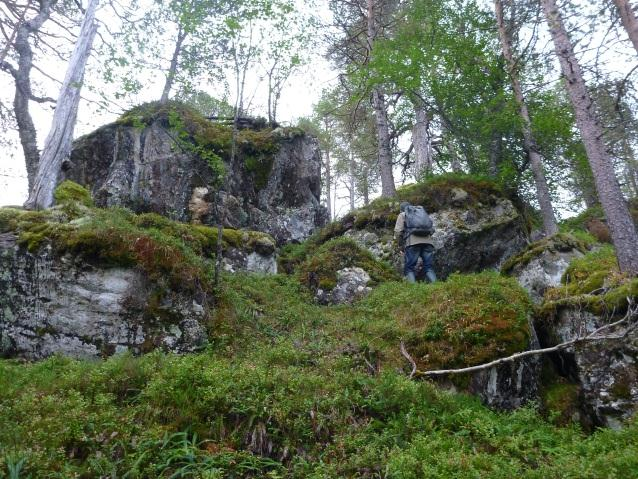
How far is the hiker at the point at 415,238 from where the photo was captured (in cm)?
1043

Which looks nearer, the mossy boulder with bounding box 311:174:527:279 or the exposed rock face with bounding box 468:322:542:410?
the exposed rock face with bounding box 468:322:542:410

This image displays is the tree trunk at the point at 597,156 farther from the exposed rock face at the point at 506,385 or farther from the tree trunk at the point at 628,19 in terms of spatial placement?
the exposed rock face at the point at 506,385

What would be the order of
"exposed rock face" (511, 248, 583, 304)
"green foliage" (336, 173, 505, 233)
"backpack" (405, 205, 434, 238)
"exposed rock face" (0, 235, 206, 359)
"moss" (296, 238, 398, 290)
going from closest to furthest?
"exposed rock face" (0, 235, 206, 359) < "exposed rock face" (511, 248, 583, 304) < "backpack" (405, 205, 434, 238) < "moss" (296, 238, 398, 290) < "green foliage" (336, 173, 505, 233)

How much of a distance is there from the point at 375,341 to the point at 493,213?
25.0 feet

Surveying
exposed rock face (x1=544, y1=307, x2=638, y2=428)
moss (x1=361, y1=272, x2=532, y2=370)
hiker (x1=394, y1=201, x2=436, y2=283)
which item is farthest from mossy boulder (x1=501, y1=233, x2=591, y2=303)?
exposed rock face (x1=544, y1=307, x2=638, y2=428)

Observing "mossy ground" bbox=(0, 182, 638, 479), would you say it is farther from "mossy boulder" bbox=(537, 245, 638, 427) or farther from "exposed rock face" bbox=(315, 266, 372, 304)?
"exposed rock face" bbox=(315, 266, 372, 304)

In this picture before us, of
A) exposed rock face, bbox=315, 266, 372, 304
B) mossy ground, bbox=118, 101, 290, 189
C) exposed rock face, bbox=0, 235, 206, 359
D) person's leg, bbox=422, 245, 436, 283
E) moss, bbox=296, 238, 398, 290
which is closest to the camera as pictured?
exposed rock face, bbox=0, 235, 206, 359

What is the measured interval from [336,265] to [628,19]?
25.6ft

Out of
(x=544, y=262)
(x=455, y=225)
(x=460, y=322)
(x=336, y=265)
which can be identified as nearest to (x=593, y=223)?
(x=455, y=225)

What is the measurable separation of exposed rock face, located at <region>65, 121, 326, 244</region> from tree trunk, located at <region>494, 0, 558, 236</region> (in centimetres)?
762

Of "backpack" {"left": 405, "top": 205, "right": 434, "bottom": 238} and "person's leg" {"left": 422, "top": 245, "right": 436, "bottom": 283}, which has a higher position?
"backpack" {"left": 405, "top": 205, "right": 434, "bottom": 238}

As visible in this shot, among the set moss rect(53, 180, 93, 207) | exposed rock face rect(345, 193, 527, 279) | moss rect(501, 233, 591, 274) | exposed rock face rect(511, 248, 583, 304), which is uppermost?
moss rect(53, 180, 93, 207)

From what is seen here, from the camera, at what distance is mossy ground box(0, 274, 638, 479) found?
12.3ft

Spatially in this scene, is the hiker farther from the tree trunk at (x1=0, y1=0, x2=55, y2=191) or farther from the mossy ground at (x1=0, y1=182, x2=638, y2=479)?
the tree trunk at (x1=0, y1=0, x2=55, y2=191)
